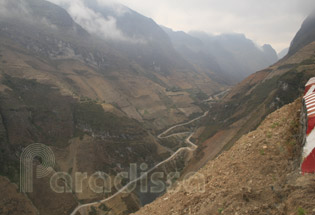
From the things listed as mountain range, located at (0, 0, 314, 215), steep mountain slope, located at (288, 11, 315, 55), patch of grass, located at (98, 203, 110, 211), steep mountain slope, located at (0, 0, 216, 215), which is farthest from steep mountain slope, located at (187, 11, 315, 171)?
steep mountain slope, located at (288, 11, 315, 55)

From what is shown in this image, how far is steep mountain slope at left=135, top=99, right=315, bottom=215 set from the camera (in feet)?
26.5

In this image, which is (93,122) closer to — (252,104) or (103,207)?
(103,207)

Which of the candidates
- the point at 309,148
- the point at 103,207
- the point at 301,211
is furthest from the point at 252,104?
the point at 301,211

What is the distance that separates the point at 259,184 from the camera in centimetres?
973

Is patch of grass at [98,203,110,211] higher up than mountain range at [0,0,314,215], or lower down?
lower down

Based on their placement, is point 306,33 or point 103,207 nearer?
point 103,207

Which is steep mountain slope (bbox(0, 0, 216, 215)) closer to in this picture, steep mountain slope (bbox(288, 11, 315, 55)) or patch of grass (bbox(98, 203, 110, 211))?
patch of grass (bbox(98, 203, 110, 211))

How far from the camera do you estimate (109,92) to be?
534 feet

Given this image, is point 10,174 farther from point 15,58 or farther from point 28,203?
point 15,58

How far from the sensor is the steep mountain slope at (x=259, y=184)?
809 cm

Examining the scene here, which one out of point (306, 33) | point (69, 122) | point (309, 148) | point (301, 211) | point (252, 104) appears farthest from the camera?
point (306, 33)

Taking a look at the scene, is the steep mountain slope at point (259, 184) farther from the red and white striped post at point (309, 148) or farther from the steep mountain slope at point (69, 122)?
the steep mountain slope at point (69, 122)

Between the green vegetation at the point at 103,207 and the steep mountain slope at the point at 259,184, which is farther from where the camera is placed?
the green vegetation at the point at 103,207

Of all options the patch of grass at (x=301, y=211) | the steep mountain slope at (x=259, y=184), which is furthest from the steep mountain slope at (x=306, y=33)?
the patch of grass at (x=301, y=211)
